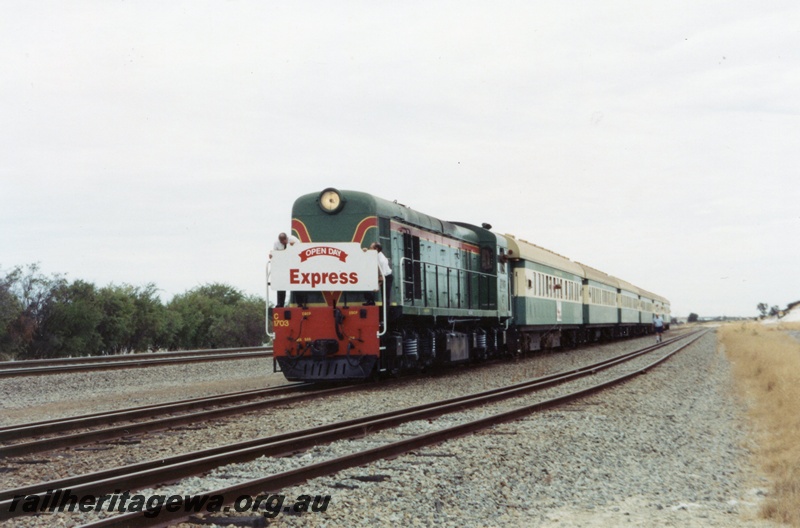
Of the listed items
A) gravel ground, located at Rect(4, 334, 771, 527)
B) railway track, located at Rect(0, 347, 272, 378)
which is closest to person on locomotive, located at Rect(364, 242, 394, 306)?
gravel ground, located at Rect(4, 334, 771, 527)

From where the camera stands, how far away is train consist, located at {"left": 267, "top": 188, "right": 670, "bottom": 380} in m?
14.1

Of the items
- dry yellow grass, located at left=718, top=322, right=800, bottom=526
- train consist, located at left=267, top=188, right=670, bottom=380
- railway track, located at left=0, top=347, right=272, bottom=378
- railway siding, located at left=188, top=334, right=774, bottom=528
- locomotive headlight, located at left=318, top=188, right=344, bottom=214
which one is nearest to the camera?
railway siding, located at left=188, top=334, right=774, bottom=528

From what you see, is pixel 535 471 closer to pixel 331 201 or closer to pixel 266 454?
pixel 266 454

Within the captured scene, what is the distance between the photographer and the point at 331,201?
49.6 ft

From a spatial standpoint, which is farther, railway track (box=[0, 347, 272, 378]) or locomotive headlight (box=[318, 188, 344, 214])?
railway track (box=[0, 347, 272, 378])

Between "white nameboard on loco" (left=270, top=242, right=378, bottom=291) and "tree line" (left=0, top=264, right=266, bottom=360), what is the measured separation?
58.5 feet

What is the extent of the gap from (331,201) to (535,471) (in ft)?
29.6

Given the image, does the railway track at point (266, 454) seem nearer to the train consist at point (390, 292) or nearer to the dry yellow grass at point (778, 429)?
the dry yellow grass at point (778, 429)

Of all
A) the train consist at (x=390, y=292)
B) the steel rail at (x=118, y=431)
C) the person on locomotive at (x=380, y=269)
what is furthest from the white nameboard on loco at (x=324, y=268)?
the steel rail at (x=118, y=431)

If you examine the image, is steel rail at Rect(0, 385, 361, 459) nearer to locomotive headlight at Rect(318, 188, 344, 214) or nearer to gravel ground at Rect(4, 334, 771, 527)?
gravel ground at Rect(4, 334, 771, 527)

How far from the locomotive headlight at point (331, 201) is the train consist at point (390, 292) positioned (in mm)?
20

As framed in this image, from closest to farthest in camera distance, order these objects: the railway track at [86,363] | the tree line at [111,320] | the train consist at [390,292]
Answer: the train consist at [390,292]
the railway track at [86,363]
the tree line at [111,320]

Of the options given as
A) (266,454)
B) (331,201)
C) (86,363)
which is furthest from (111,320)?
(266,454)

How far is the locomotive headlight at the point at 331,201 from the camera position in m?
15.1
